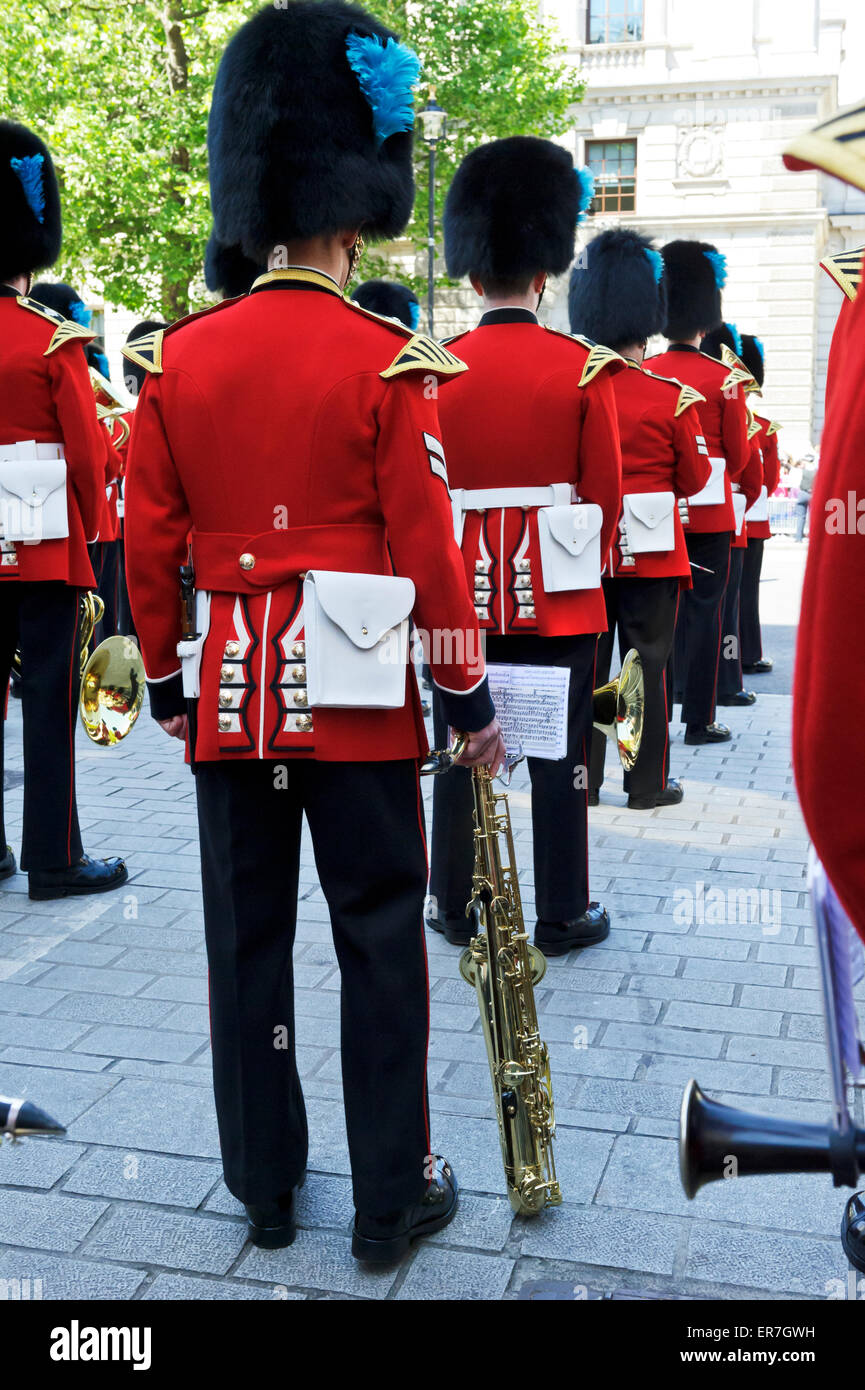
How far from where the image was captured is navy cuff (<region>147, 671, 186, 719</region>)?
284 centimetres

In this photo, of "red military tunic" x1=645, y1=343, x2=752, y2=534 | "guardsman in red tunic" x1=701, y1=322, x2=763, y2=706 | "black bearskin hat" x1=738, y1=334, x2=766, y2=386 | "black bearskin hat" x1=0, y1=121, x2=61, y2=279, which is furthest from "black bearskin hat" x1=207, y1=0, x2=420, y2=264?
"black bearskin hat" x1=738, y1=334, x2=766, y2=386

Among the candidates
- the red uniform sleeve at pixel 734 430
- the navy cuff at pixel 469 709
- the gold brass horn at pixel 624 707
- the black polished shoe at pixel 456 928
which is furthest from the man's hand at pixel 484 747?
the red uniform sleeve at pixel 734 430

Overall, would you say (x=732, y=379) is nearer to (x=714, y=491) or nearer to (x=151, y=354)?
(x=714, y=491)

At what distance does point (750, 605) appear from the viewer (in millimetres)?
9641

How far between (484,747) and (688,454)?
11.2 ft

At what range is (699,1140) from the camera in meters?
1.37

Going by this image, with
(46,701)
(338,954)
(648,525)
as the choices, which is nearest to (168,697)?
(338,954)

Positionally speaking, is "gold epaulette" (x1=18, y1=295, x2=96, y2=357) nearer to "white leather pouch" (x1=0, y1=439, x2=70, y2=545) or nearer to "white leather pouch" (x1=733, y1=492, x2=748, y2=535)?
"white leather pouch" (x1=0, y1=439, x2=70, y2=545)

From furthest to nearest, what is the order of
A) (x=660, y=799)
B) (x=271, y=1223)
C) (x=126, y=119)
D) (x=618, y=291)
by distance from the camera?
(x=126, y=119)
(x=660, y=799)
(x=618, y=291)
(x=271, y=1223)

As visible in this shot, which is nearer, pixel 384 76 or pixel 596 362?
pixel 384 76

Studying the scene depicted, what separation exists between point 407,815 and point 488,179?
258cm

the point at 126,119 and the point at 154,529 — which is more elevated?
the point at 126,119

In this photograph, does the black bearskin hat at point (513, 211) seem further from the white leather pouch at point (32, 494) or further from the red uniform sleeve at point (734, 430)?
the red uniform sleeve at point (734, 430)
